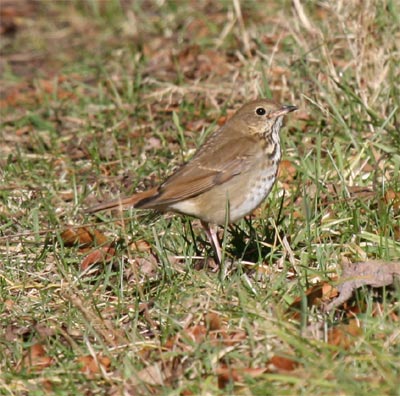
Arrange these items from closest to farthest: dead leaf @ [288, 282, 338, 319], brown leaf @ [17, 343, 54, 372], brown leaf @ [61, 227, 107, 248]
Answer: brown leaf @ [17, 343, 54, 372]
dead leaf @ [288, 282, 338, 319]
brown leaf @ [61, 227, 107, 248]

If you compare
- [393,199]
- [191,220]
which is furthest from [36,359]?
[393,199]

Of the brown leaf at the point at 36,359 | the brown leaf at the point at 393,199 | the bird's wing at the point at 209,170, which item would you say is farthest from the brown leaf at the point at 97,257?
the brown leaf at the point at 393,199

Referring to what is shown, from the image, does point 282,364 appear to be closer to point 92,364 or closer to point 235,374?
point 235,374

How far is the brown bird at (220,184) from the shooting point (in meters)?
5.43

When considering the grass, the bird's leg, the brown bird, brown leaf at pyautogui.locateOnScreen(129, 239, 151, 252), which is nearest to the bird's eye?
the brown bird

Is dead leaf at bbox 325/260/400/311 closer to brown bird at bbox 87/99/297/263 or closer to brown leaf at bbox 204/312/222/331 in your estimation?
brown leaf at bbox 204/312/222/331

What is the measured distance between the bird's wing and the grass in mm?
322

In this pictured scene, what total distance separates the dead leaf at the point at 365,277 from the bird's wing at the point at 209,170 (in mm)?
999

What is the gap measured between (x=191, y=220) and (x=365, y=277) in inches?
66.1

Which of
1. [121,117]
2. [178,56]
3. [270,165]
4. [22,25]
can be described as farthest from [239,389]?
[22,25]

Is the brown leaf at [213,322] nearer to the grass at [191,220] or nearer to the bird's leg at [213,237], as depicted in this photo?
the grass at [191,220]

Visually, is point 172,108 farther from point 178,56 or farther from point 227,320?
point 227,320

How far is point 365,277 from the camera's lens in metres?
4.68

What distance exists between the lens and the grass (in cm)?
428
